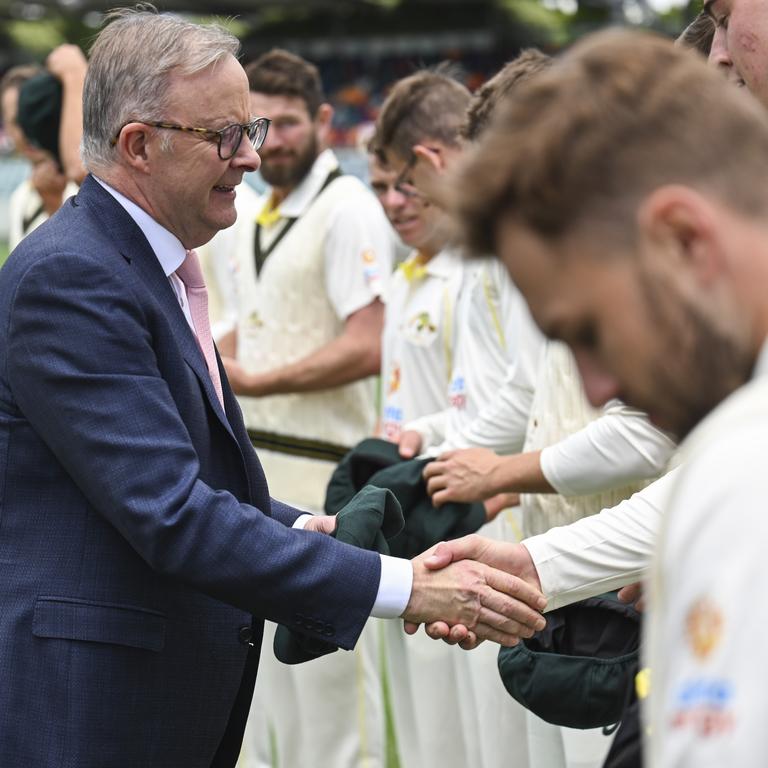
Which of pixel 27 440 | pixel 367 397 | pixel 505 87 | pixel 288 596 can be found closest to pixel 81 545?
pixel 27 440

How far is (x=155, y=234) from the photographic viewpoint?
2637mm

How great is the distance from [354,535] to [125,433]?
57 cm

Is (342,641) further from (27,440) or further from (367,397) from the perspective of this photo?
(367,397)

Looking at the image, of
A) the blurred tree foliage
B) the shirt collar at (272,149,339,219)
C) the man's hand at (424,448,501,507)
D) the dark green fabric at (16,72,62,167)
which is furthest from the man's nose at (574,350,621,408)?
the blurred tree foliage

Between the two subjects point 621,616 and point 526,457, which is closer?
point 621,616

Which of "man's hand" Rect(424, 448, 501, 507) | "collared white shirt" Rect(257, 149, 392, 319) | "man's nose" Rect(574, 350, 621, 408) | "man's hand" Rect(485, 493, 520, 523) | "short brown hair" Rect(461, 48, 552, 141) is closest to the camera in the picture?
"man's nose" Rect(574, 350, 621, 408)

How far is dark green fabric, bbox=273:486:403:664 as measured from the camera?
268 cm

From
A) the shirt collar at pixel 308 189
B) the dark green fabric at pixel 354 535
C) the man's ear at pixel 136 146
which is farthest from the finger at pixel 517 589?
the shirt collar at pixel 308 189

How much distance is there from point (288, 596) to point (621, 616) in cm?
70

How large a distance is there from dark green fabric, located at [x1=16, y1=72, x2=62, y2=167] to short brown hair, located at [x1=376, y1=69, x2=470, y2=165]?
1.83m

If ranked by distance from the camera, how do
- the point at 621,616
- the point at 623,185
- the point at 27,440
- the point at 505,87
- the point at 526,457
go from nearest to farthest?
the point at 623,185, the point at 27,440, the point at 621,616, the point at 526,457, the point at 505,87

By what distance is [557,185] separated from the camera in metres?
1.23

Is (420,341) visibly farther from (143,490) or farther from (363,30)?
(363,30)

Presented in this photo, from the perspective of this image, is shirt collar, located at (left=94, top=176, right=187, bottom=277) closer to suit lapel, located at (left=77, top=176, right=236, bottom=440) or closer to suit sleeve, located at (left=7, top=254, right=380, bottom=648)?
suit lapel, located at (left=77, top=176, right=236, bottom=440)
